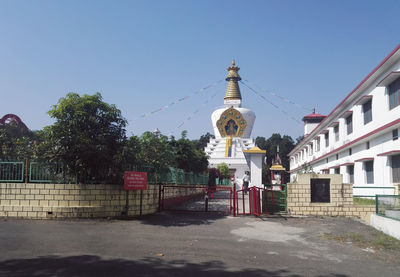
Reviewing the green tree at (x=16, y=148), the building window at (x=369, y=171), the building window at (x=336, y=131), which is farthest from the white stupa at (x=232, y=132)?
the green tree at (x=16, y=148)

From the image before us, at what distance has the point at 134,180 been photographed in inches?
424

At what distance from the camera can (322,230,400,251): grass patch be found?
7.67 metres

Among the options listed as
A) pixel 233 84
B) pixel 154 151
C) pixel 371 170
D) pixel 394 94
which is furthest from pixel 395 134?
pixel 233 84

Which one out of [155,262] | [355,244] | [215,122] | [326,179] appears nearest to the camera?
[155,262]

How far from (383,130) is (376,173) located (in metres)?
2.19

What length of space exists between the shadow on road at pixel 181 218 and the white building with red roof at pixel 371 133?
508cm

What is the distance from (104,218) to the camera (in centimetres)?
1045

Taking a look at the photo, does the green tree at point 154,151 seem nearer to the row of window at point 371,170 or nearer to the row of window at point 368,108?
the row of window at point 371,170

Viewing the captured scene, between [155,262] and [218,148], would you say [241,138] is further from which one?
[155,262]

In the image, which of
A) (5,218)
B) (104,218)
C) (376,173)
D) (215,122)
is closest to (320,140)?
(376,173)

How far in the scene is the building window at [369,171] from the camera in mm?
15165

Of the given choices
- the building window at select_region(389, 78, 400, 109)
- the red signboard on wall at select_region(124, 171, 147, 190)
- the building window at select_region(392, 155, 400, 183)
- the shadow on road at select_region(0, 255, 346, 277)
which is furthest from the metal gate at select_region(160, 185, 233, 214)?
the building window at select_region(389, 78, 400, 109)

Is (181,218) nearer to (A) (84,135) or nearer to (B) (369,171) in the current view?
(A) (84,135)

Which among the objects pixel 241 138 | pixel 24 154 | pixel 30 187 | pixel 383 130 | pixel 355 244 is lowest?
pixel 355 244
